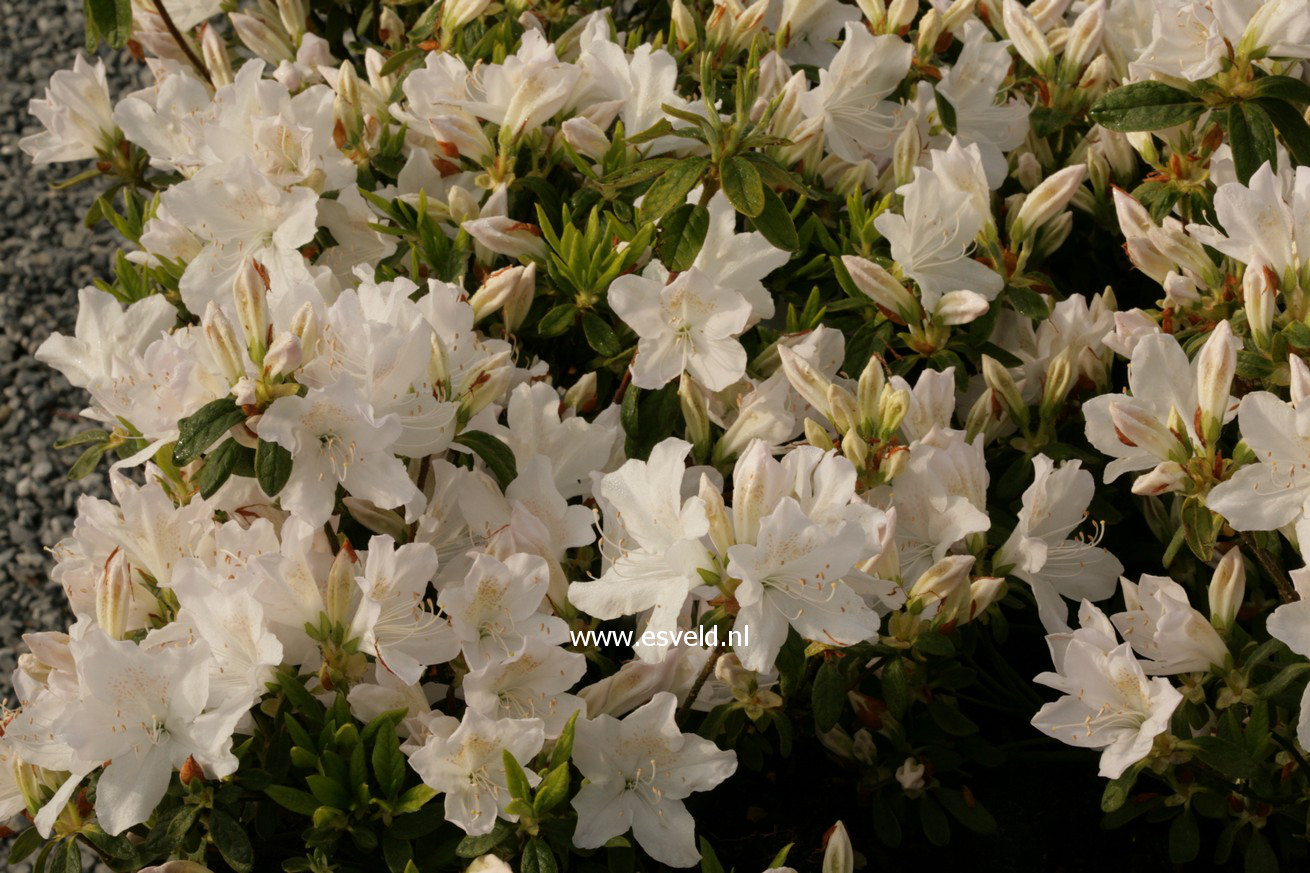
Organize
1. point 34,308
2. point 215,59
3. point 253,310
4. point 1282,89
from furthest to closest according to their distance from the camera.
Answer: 1. point 34,308
2. point 215,59
3. point 1282,89
4. point 253,310

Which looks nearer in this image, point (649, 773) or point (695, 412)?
point (649, 773)

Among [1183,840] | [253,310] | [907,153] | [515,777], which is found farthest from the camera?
[907,153]

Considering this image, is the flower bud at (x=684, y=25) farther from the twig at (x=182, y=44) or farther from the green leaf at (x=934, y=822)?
the green leaf at (x=934, y=822)

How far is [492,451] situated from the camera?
164 cm

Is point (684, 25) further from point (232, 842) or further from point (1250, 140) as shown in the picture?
point (232, 842)

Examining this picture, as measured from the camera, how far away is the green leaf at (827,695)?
1583mm

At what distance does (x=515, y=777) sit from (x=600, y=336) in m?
0.66

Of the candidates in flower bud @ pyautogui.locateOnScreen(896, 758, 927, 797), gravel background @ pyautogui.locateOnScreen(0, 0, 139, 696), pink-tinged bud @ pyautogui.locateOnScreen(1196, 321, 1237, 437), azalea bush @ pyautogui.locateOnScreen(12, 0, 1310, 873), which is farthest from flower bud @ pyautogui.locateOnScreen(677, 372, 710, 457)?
gravel background @ pyautogui.locateOnScreen(0, 0, 139, 696)

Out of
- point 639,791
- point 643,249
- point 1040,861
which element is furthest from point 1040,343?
point 639,791

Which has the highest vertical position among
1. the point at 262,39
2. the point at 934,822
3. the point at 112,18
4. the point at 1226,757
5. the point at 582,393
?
the point at 112,18

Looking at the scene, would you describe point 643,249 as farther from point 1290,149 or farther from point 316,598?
point 1290,149

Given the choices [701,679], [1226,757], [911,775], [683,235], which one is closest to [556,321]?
[683,235]

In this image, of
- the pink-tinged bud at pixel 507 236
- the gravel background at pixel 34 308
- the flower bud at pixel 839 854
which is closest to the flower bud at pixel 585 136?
the pink-tinged bud at pixel 507 236

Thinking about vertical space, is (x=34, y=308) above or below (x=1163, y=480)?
below
